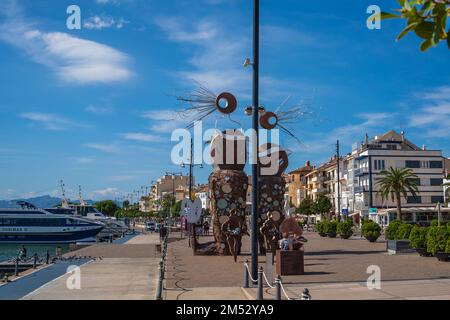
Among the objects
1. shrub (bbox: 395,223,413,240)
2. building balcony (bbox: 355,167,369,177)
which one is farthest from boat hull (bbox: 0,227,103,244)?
shrub (bbox: 395,223,413,240)

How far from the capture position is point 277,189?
24.5 meters

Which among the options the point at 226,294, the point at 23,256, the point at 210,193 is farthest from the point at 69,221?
the point at 226,294

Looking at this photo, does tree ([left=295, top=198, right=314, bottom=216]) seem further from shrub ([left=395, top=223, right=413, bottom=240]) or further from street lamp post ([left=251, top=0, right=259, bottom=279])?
street lamp post ([left=251, top=0, right=259, bottom=279])

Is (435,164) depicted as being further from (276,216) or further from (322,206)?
(276,216)

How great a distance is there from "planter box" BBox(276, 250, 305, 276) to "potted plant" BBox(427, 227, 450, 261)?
6.46m

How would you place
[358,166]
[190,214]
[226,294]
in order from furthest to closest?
[358,166] < [190,214] < [226,294]

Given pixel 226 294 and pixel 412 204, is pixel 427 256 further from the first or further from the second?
pixel 412 204

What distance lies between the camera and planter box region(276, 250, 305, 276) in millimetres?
15578

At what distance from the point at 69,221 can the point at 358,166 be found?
4152 centimetres

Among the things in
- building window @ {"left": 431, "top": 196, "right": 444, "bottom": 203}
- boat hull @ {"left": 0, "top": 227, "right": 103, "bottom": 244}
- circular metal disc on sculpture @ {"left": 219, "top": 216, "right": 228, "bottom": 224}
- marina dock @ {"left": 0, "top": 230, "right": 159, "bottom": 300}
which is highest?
building window @ {"left": 431, "top": 196, "right": 444, "bottom": 203}

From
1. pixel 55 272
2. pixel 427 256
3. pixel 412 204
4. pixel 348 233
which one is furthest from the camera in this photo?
pixel 412 204

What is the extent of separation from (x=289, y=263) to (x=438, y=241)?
6887 mm

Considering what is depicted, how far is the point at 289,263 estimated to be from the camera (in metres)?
15.7

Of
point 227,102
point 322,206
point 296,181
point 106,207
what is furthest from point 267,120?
point 106,207
